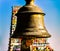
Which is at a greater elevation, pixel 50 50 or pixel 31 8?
pixel 31 8

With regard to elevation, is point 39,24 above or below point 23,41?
above

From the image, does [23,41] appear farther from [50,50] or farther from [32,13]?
[50,50]

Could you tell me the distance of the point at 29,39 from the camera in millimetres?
3525

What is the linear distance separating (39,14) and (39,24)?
0.44ft

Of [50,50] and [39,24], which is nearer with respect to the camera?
[39,24]

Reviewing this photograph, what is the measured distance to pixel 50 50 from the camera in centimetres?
1112

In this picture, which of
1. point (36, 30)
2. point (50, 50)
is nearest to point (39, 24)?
point (36, 30)

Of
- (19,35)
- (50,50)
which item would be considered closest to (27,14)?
(19,35)

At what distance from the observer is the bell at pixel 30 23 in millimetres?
3363

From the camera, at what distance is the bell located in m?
3.36

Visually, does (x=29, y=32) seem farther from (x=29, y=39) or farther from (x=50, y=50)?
(x=50, y=50)

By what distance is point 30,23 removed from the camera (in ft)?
11.2

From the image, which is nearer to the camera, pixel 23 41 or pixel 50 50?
pixel 23 41

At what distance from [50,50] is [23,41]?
7.71 metres
